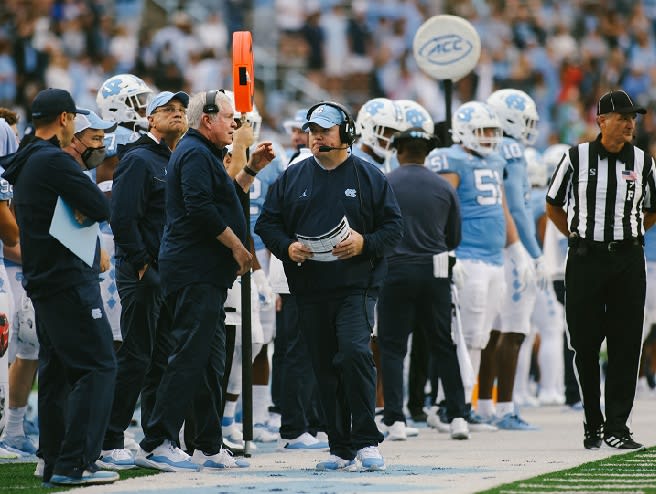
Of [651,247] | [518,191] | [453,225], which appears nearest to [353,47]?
[651,247]

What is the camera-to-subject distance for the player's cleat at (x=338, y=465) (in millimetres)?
8273

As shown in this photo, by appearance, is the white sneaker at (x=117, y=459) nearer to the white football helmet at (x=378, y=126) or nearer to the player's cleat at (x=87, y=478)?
the player's cleat at (x=87, y=478)

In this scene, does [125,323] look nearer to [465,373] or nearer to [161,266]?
[161,266]

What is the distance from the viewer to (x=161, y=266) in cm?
830

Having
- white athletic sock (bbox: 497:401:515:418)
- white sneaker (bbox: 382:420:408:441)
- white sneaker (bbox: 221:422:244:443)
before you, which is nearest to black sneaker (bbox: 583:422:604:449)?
white sneaker (bbox: 382:420:408:441)

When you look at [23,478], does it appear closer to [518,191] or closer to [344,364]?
[344,364]

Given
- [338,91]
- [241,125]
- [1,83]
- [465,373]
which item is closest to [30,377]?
[241,125]

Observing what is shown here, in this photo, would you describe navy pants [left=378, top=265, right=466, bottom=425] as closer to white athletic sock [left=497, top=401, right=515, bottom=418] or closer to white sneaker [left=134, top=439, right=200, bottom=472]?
white athletic sock [left=497, top=401, right=515, bottom=418]

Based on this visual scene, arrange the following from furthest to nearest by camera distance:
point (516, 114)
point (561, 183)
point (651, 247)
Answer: point (651, 247) < point (516, 114) < point (561, 183)

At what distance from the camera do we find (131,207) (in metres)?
8.47

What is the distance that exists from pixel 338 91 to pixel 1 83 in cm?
577

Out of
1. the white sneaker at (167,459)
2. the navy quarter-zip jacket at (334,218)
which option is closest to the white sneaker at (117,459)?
the white sneaker at (167,459)

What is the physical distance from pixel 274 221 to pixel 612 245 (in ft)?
7.62

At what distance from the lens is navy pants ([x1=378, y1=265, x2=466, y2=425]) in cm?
1064
